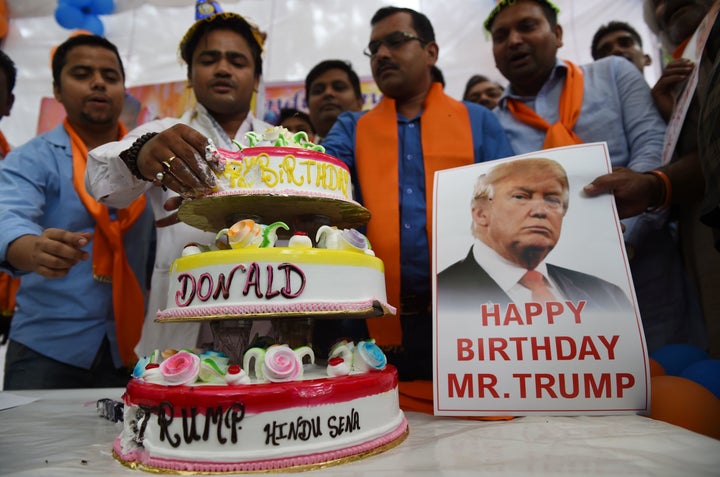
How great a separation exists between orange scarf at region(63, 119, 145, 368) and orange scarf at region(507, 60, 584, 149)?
2.05 metres

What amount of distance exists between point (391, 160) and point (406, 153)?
0.09m

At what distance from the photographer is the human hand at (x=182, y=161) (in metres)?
1.35

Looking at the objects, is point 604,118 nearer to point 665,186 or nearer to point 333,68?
point 665,186

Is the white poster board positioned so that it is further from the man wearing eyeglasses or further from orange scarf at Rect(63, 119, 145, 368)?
orange scarf at Rect(63, 119, 145, 368)

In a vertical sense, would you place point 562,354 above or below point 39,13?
below

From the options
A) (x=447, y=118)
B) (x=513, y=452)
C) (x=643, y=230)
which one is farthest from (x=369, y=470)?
Result: (x=643, y=230)

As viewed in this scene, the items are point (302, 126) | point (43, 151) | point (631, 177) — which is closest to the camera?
point (631, 177)

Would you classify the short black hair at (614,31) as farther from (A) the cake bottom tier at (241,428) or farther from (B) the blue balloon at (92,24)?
(B) the blue balloon at (92,24)

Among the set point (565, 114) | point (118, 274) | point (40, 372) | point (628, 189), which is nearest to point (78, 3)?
point (118, 274)

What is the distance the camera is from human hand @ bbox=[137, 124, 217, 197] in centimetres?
135

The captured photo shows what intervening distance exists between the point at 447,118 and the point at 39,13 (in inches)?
180

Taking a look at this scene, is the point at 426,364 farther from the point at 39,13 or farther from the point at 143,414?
the point at 39,13

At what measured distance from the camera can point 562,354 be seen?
57.7 inches

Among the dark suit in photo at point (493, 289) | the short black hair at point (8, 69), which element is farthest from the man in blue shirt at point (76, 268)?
the dark suit in photo at point (493, 289)
